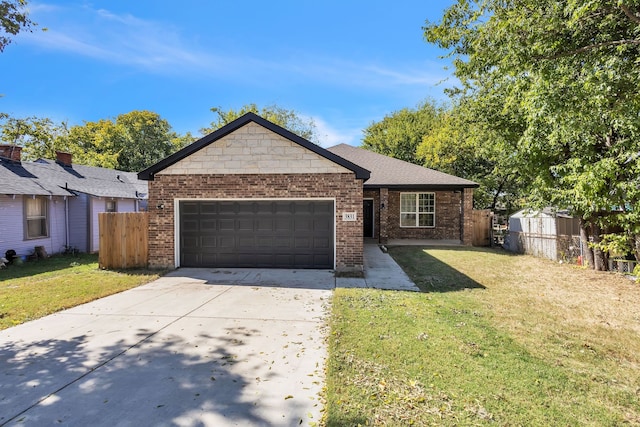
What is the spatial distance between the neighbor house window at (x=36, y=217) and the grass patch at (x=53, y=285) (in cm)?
167

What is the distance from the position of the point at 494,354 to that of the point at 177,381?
152 inches

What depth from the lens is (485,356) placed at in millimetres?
4207

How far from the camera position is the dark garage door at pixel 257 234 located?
9.76m

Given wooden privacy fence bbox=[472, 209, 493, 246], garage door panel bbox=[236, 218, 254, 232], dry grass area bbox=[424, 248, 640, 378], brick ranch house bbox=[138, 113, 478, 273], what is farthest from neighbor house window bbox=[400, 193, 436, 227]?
garage door panel bbox=[236, 218, 254, 232]

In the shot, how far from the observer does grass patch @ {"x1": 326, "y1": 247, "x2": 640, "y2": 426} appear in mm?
3051

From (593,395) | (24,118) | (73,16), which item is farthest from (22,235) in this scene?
(24,118)

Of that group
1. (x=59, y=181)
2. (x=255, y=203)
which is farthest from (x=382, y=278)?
(x=59, y=181)

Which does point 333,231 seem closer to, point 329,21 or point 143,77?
point 329,21

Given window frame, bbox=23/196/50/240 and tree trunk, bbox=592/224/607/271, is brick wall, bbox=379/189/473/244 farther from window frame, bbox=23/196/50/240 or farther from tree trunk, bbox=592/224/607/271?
window frame, bbox=23/196/50/240

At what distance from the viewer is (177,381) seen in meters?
3.65

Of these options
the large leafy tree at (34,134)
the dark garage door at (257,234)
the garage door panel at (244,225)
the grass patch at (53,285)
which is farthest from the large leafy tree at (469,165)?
the large leafy tree at (34,134)

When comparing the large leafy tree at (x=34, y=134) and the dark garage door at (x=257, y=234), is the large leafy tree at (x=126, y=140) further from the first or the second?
the dark garage door at (x=257, y=234)

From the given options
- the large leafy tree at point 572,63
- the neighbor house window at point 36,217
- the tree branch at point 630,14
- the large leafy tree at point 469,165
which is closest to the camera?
the tree branch at point 630,14

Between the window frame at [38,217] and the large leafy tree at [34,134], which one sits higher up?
the large leafy tree at [34,134]
